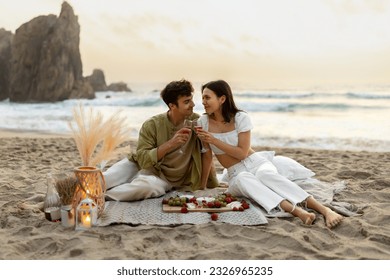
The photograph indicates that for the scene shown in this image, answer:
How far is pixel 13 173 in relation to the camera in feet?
17.0

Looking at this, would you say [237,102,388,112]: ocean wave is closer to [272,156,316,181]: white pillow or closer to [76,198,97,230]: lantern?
[272,156,316,181]: white pillow

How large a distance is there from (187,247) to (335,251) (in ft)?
3.15

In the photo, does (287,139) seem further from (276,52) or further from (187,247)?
(276,52)

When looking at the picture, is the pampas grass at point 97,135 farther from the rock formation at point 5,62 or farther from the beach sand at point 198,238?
→ the rock formation at point 5,62

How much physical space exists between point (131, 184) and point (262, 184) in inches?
46.3

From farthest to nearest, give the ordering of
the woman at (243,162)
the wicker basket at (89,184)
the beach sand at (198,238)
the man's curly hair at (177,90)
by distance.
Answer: the man's curly hair at (177,90) → the woman at (243,162) → the wicker basket at (89,184) → the beach sand at (198,238)

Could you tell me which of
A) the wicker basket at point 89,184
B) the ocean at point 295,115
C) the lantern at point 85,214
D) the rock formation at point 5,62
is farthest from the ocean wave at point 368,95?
the rock formation at point 5,62

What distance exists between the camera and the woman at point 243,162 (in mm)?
3547

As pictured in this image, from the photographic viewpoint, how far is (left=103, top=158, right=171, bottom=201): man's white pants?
3936mm

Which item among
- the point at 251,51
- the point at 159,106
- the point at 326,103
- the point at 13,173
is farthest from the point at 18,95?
→ the point at 13,173

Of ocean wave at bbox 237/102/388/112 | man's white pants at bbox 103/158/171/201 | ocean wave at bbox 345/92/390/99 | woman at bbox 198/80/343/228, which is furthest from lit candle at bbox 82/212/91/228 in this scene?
ocean wave at bbox 345/92/390/99

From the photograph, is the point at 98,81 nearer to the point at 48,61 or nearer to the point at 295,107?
the point at 48,61

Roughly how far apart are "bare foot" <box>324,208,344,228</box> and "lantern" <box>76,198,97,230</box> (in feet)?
5.79

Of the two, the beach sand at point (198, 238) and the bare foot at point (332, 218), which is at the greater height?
the bare foot at point (332, 218)
